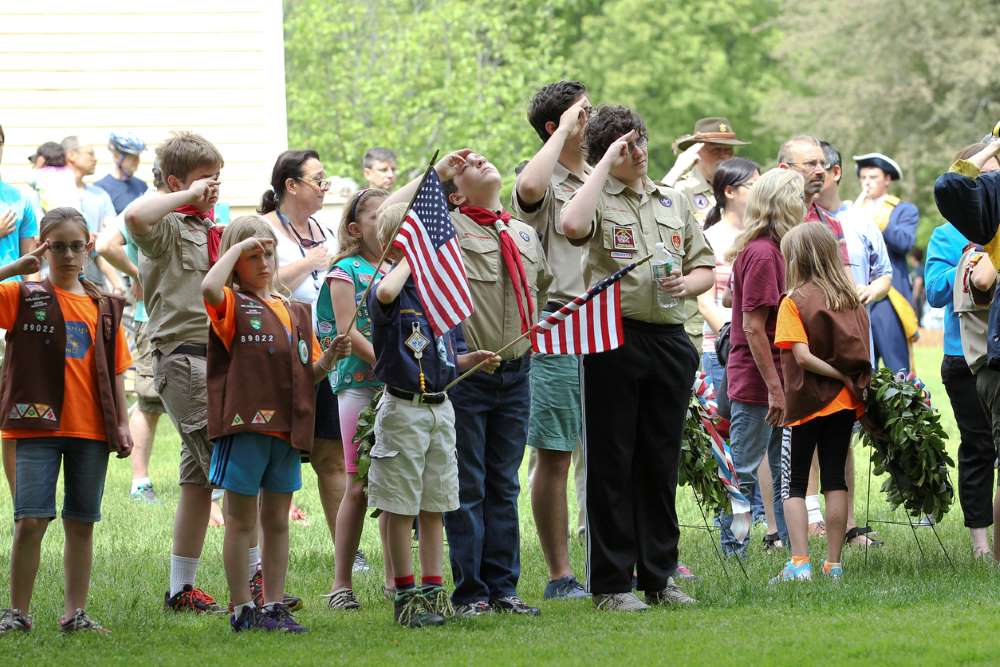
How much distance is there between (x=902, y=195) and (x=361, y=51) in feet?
49.2

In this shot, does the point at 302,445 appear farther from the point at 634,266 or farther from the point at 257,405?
the point at 634,266

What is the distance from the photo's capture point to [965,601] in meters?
7.03

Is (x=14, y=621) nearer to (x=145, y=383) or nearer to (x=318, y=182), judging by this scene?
(x=318, y=182)

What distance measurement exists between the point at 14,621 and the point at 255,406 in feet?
4.81

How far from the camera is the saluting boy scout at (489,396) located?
7176 mm

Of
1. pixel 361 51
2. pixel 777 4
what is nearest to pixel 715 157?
pixel 361 51

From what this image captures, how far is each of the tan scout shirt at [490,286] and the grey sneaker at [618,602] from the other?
1181mm

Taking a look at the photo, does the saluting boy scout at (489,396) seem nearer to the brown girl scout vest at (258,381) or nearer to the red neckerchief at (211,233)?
the brown girl scout vest at (258,381)

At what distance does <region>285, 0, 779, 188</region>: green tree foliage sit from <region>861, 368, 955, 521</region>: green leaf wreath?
26.5 metres

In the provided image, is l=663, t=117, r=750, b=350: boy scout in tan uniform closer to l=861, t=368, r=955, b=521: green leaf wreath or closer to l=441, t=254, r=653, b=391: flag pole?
l=861, t=368, r=955, b=521: green leaf wreath

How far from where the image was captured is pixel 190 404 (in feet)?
25.3

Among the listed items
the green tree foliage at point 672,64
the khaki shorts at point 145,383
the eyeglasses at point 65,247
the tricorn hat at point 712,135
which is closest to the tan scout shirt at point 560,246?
the eyeglasses at point 65,247

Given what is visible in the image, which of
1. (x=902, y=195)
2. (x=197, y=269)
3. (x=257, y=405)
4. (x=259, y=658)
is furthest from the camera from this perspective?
(x=902, y=195)

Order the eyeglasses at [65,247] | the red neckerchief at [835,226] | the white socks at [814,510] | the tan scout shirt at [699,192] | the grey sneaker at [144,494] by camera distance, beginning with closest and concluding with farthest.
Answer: the eyeglasses at [65,247] → the red neckerchief at [835,226] → the white socks at [814,510] → the tan scout shirt at [699,192] → the grey sneaker at [144,494]
